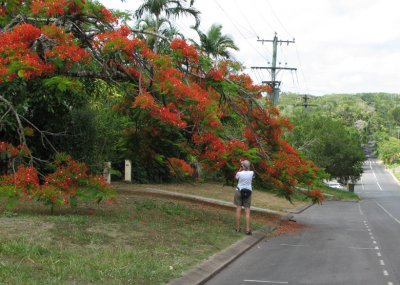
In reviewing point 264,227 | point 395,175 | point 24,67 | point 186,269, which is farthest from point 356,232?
point 395,175

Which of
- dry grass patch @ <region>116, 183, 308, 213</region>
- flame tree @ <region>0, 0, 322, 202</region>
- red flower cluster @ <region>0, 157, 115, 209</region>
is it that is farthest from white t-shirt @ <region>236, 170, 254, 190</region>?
dry grass patch @ <region>116, 183, 308, 213</region>

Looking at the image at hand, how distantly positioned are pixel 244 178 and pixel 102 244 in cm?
482

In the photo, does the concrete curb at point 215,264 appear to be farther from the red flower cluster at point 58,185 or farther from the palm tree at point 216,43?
the palm tree at point 216,43

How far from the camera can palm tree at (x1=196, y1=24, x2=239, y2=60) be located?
1307 inches

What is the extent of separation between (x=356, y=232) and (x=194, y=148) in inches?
237

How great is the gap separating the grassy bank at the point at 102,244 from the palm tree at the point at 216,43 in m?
20.3

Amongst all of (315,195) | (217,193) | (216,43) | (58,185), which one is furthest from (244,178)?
(216,43)

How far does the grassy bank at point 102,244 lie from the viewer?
710 cm

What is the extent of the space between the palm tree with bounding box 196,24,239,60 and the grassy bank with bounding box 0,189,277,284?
20.3 metres

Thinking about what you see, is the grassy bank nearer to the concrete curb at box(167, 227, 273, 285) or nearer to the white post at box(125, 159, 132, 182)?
the concrete curb at box(167, 227, 273, 285)

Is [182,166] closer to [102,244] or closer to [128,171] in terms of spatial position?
[102,244]

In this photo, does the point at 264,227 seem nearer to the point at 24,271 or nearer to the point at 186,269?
the point at 186,269

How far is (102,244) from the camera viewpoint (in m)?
9.22

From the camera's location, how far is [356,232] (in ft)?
53.4
